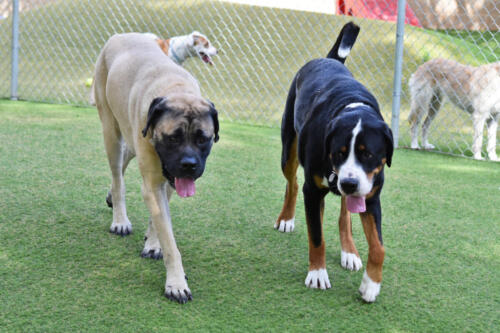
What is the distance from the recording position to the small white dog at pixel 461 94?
6012mm

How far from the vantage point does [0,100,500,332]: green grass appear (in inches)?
91.5

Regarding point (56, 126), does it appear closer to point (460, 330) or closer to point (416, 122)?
point (416, 122)

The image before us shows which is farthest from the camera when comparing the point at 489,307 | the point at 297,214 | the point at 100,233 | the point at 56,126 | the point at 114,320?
the point at 56,126

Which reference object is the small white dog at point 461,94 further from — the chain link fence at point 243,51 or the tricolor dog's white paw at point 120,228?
the tricolor dog's white paw at point 120,228

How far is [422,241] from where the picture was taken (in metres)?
3.33

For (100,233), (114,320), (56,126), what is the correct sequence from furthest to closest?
(56,126) < (100,233) < (114,320)

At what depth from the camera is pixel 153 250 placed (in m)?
2.93

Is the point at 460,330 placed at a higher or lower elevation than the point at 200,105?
lower

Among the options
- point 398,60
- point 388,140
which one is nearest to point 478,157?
point 398,60

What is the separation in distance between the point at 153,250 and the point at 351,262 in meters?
1.03

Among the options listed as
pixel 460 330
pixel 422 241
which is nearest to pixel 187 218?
pixel 422 241

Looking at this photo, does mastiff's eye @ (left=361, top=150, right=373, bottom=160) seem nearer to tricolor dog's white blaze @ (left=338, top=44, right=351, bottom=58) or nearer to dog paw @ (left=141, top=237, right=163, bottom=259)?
dog paw @ (left=141, top=237, right=163, bottom=259)

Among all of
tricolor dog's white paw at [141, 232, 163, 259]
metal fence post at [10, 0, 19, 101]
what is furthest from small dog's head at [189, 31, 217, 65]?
tricolor dog's white paw at [141, 232, 163, 259]

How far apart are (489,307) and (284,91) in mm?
6069
